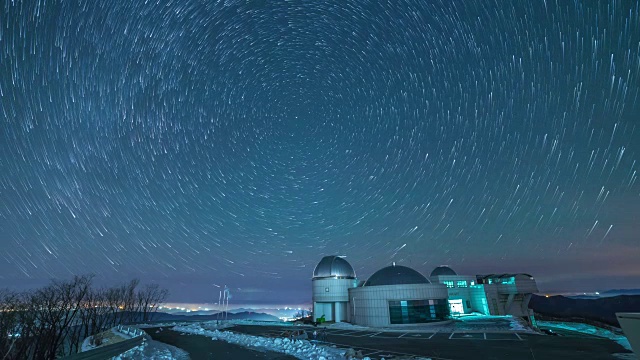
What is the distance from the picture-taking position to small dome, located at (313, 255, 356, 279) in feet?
216

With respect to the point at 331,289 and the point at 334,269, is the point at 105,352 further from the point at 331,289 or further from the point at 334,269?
the point at 334,269

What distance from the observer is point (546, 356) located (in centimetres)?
1969

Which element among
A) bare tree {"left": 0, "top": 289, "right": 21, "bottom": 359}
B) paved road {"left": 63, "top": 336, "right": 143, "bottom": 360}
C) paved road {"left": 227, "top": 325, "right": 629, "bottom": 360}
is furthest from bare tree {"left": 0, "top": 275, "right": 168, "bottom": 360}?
paved road {"left": 227, "top": 325, "right": 629, "bottom": 360}

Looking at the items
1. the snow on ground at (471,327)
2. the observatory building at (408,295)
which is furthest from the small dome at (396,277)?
the snow on ground at (471,327)

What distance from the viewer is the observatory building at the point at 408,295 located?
5212 centimetres

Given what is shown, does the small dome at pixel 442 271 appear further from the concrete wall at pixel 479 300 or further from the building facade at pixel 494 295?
the concrete wall at pixel 479 300

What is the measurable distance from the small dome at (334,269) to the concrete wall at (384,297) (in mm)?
10405

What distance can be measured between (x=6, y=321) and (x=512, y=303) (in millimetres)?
86666

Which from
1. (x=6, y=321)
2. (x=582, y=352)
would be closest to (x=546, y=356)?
(x=582, y=352)

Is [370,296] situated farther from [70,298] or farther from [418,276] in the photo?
[70,298]

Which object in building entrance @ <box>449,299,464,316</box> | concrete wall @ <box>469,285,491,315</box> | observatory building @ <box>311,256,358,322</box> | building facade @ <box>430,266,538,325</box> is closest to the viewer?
observatory building @ <box>311,256,358,322</box>

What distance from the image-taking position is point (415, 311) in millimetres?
51406

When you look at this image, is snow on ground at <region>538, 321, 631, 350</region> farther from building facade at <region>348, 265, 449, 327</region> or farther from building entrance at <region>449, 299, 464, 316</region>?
building facade at <region>348, 265, 449, 327</region>

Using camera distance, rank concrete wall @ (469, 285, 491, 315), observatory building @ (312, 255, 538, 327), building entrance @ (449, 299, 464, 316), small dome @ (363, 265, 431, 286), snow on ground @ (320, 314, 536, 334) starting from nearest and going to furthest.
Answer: snow on ground @ (320, 314, 536, 334) < observatory building @ (312, 255, 538, 327) < small dome @ (363, 265, 431, 286) < concrete wall @ (469, 285, 491, 315) < building entrance @ (449, 299, 464, 316)
